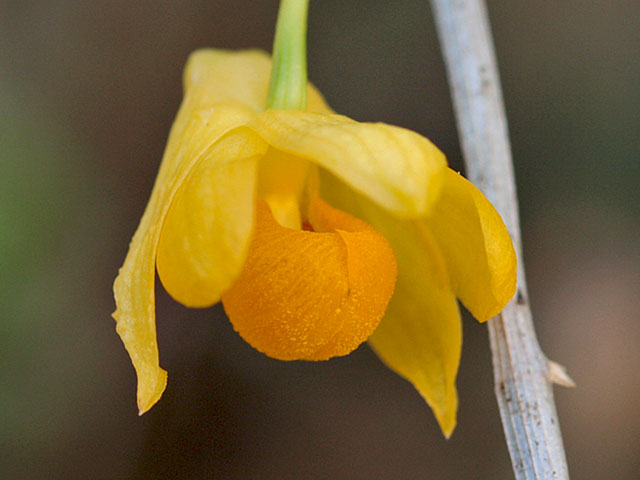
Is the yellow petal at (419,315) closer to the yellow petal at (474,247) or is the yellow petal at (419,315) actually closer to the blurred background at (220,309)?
the yellow petal at (474,247)

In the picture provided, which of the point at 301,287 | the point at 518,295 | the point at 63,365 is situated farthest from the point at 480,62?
the point at 63,365

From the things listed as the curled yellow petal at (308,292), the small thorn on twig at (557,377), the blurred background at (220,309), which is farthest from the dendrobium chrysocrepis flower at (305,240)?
the blurred background at (220,309)

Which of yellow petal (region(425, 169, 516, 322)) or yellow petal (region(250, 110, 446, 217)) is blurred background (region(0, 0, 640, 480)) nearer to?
yellow petal (region(425, 169, 516, 322))

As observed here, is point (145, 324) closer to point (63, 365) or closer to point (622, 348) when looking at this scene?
point (63, 365)

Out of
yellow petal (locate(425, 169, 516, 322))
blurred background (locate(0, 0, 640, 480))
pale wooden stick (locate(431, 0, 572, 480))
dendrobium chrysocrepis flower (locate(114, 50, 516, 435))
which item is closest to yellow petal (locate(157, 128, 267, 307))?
dendrobium chrysocrepis flower (locate(114, 50, 516, 435))

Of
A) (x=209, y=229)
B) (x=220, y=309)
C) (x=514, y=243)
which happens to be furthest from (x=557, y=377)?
(x=220, y=309)
